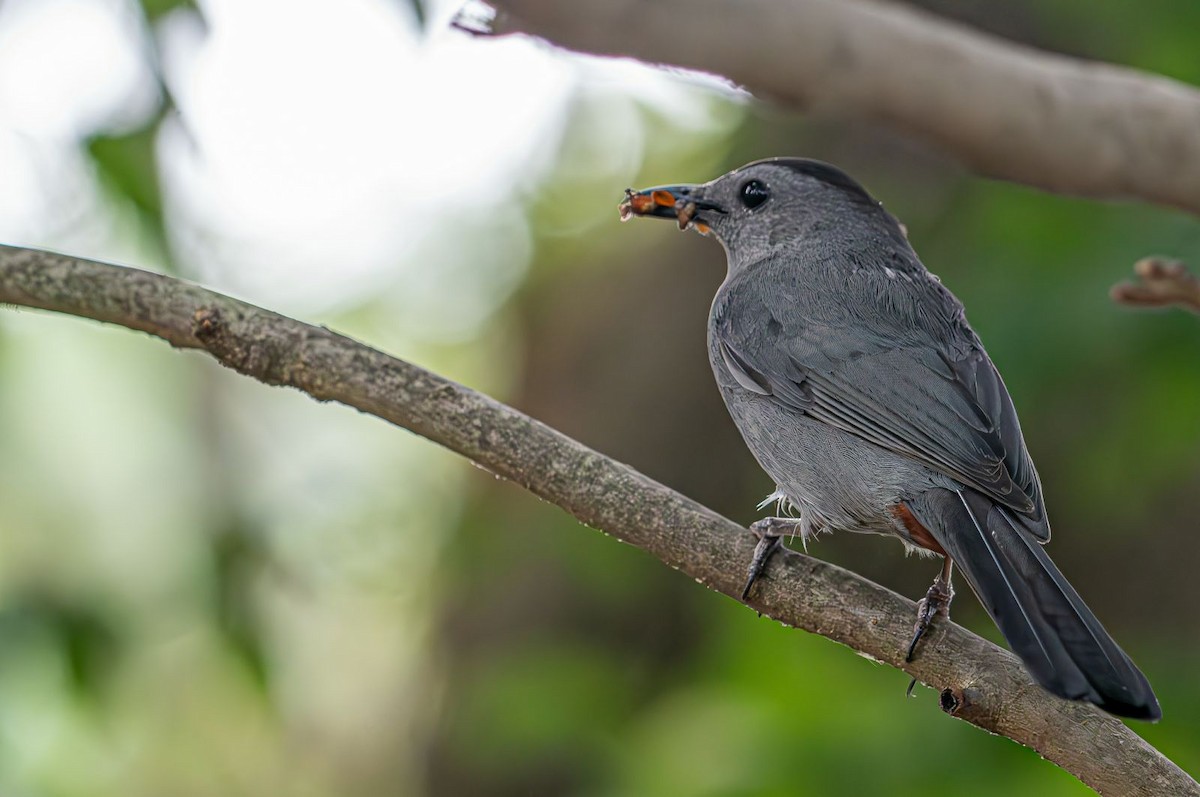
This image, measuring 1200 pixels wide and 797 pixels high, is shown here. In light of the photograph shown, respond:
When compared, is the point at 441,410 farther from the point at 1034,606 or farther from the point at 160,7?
the point at 1034,606

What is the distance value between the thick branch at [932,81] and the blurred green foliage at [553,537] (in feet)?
1.78

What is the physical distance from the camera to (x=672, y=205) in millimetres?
3859

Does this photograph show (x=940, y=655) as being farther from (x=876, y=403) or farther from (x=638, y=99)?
(x=638, y=99)

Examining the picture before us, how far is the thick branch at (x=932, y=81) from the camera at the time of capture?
218 cm

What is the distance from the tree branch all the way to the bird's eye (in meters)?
1.34

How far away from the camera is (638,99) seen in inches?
285

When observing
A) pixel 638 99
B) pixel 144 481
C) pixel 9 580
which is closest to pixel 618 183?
pixel 638 99

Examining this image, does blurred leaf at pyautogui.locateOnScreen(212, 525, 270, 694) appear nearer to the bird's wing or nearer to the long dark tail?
the bird's wing

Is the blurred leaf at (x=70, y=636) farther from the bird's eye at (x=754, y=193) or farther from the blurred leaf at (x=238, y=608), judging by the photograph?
the bird's eye at (x=754, y=193)

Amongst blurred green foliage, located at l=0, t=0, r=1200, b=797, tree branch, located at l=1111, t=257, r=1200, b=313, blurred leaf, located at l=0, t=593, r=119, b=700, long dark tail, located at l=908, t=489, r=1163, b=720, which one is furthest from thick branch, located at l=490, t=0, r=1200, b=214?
blurred leaf, located at l=0, t=593, r=119, b=700

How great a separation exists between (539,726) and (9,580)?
6.91 feet

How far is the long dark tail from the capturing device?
2.12 metres

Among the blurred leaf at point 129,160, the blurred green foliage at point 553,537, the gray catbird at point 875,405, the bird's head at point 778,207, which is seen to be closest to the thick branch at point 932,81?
the blurred green foliage at point 553,537

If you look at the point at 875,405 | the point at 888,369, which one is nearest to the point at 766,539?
the point at 875,405
